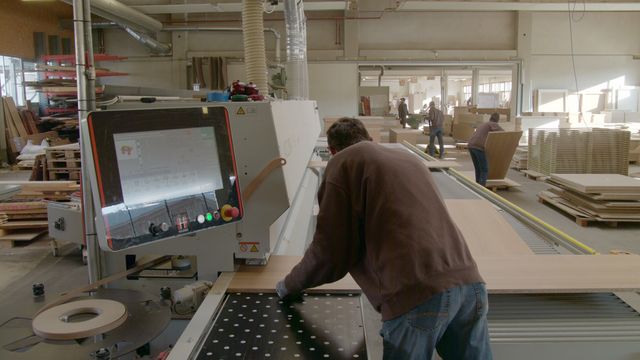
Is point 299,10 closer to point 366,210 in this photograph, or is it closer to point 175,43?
point 366,210

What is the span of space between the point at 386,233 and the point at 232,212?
49 centimetres

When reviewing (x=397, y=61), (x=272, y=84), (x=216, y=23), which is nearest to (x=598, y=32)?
(x=397, y=61)

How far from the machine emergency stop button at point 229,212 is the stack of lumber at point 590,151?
23.5 ft

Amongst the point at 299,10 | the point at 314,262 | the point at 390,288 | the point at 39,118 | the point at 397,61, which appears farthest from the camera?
the point at 397,61

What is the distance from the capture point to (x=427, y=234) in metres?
1.30

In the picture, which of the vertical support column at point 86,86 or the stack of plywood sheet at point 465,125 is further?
the stack of plywood sheet at point 465,125

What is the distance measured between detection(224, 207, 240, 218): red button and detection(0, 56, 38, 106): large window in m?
10.6

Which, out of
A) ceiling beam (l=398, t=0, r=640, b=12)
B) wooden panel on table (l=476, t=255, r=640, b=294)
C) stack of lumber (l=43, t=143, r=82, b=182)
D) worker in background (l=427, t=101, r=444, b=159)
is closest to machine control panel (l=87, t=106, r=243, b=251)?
wooden panel on table (l=476, t=255, r=640, b=294)

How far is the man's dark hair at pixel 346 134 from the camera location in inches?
59.9

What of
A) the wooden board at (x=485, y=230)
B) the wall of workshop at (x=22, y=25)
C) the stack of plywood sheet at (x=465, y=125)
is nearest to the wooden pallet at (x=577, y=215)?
the wooden board at (x=485, y=230)

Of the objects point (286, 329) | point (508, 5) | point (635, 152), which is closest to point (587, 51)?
point (508, 5)

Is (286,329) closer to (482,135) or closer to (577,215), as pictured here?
(577,215)

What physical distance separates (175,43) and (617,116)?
11002mm

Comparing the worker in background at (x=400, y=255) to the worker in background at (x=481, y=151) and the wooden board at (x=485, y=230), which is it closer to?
the wooden board at (x=485, y=230)
